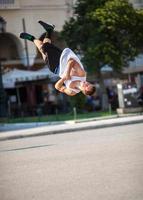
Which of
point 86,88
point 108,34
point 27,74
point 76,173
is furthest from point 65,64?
point 108,34

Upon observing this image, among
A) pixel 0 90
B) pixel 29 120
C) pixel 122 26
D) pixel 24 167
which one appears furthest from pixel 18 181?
pixel 29 120

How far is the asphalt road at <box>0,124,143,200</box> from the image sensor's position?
5227 mm

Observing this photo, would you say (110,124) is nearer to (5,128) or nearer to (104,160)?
(5,128)

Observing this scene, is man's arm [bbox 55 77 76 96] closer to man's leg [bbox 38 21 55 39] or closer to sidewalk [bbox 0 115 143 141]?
man's leg [bbox 38 21 55 39]

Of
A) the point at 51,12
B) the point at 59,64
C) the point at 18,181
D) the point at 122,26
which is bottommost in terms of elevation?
the point at 18,181

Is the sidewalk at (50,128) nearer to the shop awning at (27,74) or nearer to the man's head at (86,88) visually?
the shop awning at (27,74)

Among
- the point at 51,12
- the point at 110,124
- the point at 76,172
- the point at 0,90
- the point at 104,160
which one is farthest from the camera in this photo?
the point at 110,124

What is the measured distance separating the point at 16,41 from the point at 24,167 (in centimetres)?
486

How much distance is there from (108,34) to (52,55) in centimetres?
1031

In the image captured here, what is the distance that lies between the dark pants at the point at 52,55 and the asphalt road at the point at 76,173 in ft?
6.70

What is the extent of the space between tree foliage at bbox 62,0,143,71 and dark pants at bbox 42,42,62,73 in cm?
641

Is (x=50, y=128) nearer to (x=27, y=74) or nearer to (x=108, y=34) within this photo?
(x=108, y=34)

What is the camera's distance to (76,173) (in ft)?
22.4

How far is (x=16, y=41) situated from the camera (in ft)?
10.2
